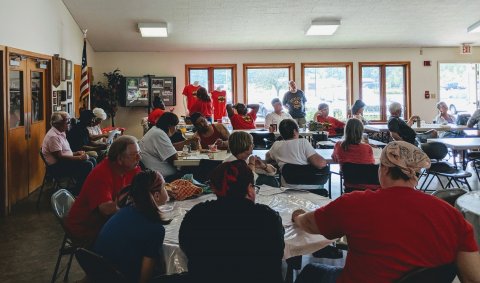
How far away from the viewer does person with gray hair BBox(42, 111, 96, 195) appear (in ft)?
19.1

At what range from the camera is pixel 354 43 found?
11117 mm

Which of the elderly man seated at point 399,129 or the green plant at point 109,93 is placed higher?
the green plant at point 109,93

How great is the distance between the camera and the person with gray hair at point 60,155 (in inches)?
230

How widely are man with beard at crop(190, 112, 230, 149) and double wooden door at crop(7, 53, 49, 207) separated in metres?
2.42

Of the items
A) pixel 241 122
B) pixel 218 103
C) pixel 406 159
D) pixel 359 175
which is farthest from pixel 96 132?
pixel 406 159

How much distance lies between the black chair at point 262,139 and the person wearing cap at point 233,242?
18.5 feet

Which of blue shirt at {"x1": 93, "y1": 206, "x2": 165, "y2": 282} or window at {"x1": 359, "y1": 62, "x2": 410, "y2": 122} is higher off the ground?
window at {"x1": 359, "y1": 62, "x2": 410, "y2": 122}

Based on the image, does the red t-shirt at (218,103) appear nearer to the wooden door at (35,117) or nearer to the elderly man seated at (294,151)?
the wooden door at (35,117)

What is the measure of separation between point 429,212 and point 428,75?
1098 cm

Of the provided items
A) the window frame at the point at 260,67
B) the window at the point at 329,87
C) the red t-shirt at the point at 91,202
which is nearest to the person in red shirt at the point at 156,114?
the window frame at the point at 260,67

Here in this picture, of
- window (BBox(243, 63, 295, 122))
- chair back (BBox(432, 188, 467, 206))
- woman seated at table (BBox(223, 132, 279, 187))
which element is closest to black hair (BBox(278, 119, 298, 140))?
woman seated at table (BBox(223, 132, 279, 187))

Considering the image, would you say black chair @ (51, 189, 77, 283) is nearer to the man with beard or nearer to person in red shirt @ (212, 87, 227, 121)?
the man with beard

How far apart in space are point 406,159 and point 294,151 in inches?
99.3

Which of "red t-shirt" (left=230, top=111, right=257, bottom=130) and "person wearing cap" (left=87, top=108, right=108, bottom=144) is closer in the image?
"person wearing cap" (left=87, top=108, right=108, bottom=144)
